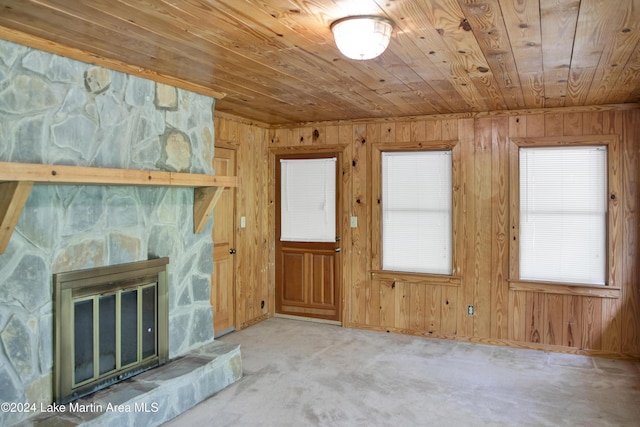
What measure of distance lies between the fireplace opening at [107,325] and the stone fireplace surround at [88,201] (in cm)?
6

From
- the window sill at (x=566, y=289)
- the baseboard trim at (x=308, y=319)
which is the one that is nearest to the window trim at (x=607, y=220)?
the window sill at (x=566, y=289)

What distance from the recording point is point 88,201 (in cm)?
297

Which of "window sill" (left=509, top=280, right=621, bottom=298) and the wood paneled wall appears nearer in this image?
"window sill" (left=509, top=280, right=621, bottom=298)

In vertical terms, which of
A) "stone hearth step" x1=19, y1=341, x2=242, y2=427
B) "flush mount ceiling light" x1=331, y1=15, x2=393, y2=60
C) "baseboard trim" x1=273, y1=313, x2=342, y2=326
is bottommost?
"baseboard trim" x1=273, y1=313, x2=342, y2=326

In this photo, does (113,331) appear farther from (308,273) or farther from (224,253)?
(308,273)

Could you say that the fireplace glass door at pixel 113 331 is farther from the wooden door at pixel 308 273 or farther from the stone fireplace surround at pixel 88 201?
the wooden door at pixel 308 273

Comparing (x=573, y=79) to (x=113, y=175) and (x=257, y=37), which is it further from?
(x=113, y=175)

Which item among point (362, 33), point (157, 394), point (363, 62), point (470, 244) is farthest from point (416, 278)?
point (362, 33)

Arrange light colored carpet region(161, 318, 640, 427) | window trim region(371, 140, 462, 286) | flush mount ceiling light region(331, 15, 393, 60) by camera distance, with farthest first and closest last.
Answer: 1. window trim region(371, 140, 462, 286)
2. light colored carpet region(161, 318, 640, 427)
3. flush mount ceiling light region(331, 15, 393, 60)

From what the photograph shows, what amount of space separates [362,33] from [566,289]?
3446 millimetres

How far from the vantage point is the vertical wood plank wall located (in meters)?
4.38

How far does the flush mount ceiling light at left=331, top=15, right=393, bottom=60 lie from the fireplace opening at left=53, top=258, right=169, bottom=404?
6.56 ft

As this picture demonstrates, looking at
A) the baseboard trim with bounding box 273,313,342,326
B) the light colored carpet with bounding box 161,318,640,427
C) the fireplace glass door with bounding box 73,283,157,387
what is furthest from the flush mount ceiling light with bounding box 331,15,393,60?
the baseboard trim with bounding box 273,313,342,326

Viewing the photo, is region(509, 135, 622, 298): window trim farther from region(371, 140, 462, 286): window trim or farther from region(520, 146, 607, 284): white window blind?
region(371, 140, 462, 286): window trim
